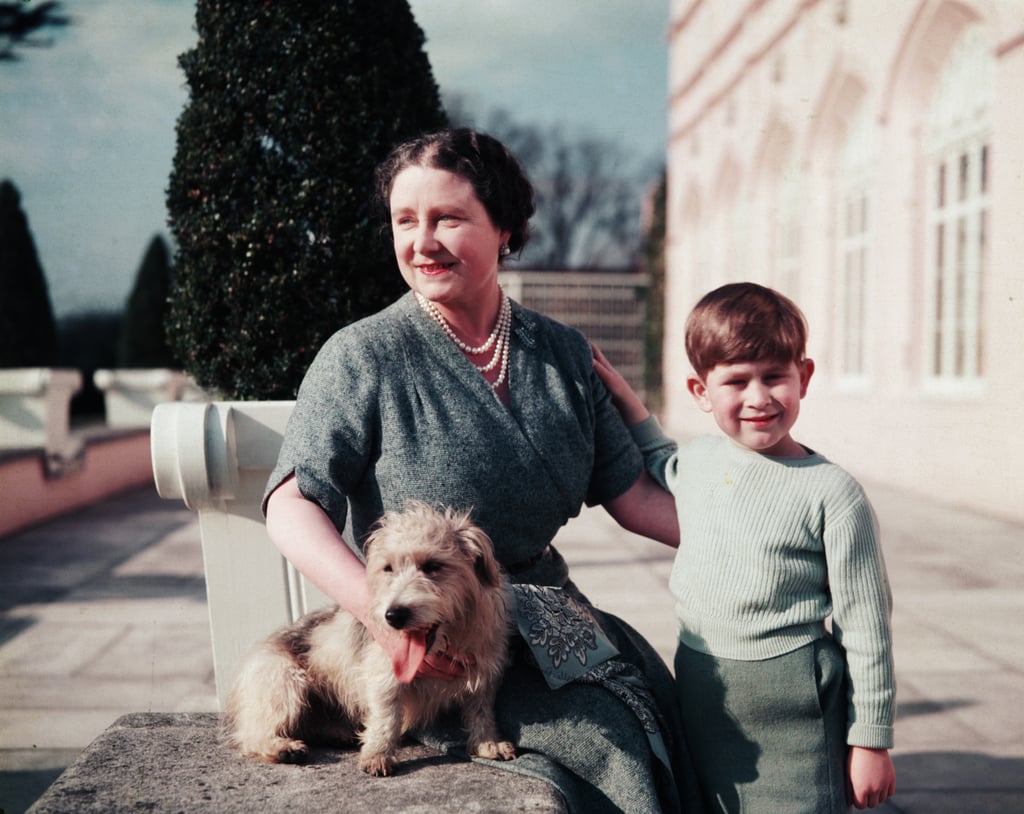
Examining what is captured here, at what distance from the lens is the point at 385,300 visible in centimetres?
322

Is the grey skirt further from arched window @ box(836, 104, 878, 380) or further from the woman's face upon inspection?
arched window @ box(836, 104, 878, 380)

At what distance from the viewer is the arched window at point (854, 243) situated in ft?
44.1

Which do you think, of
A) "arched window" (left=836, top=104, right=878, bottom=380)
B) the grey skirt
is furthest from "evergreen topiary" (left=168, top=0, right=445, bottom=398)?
"arched window" (left=836, top=104, right=878, bottom=380)

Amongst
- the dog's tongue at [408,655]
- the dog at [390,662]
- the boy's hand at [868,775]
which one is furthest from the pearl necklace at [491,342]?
the boy's hand at [868,775]

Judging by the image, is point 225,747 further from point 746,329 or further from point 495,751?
point 746,329

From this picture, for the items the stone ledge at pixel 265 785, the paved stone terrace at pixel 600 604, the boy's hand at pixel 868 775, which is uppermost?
the stone ledge at pixel 265 785

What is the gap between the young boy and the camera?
209cm

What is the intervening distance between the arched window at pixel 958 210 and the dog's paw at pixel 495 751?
388 inches

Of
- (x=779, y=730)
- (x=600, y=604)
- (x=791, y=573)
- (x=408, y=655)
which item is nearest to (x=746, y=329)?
(x=791, y=573)

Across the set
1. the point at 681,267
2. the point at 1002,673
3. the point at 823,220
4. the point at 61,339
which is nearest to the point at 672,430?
the point at 681,267

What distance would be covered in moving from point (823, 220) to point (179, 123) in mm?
13173

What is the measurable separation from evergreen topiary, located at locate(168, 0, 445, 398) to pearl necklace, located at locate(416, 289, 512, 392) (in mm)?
625

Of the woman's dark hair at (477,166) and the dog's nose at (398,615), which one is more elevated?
the woman's dark hair at (477,166)

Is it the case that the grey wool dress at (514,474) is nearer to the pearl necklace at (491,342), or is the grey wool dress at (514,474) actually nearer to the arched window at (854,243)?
the pearl necklace at (491,342)
